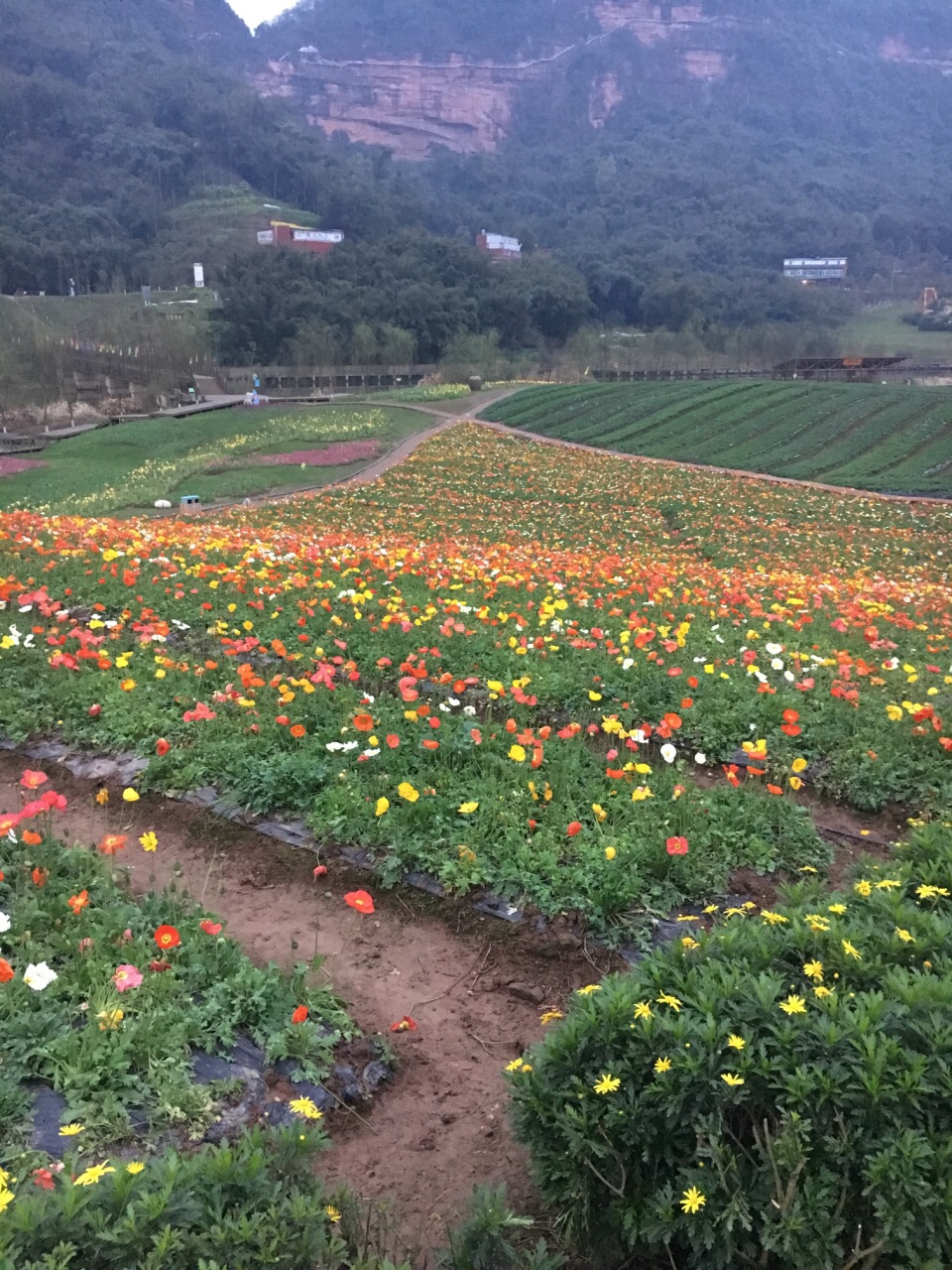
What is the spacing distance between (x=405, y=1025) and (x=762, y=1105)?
1528mm

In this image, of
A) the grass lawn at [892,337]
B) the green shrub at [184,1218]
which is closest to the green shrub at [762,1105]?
the green shrub at [184,1218]

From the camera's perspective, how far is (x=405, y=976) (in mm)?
3719

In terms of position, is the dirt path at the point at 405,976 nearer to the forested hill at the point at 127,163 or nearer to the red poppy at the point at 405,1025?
the red poppy at the point at 405,1025

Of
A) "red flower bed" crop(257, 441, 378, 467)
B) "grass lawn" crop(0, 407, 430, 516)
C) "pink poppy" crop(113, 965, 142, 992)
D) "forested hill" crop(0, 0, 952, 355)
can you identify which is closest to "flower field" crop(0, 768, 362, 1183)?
"pink poppy" crop(113, 965, 142, 992)

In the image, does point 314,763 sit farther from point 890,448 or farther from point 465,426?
point 465,426

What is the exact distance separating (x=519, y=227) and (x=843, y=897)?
152m

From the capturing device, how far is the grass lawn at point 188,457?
2406 centimetres

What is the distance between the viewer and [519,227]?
456 feet

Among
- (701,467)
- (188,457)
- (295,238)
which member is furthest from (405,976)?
(295,238)

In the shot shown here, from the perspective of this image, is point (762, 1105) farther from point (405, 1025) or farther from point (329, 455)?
point (329, 455)

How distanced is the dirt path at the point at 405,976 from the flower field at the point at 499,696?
0.23 meters

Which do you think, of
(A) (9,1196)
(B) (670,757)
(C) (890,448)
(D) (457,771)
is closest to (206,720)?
(D) (457,771)

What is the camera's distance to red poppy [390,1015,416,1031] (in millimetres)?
3345

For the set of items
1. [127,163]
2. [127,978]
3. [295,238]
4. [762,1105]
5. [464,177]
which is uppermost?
[464,177]
